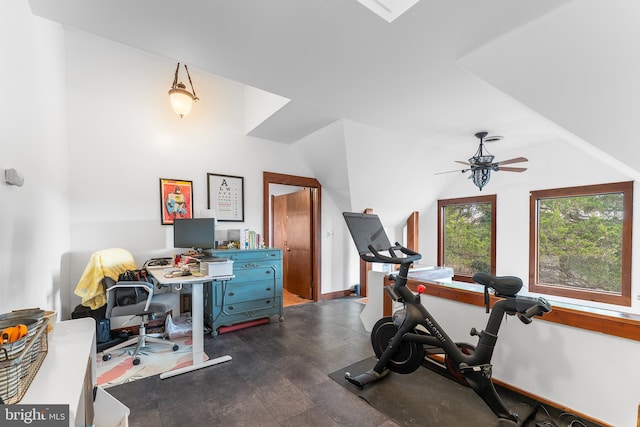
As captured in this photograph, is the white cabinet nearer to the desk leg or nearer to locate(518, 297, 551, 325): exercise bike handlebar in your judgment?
the desk leg

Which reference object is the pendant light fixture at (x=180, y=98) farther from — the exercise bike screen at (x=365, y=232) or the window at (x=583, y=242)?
the window at (x=583, y=242)

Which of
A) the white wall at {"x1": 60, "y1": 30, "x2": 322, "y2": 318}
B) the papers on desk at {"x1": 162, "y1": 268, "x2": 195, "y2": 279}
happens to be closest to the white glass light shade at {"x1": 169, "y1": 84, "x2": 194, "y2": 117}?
the white wall at {"x1": 60, "y1": 30, "x2": 322, "y2": 318}

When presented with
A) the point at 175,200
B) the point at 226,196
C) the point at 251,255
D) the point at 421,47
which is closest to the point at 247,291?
the point at 251,255

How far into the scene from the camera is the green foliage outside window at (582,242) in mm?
3789

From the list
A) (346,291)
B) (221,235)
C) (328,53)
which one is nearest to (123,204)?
(221,235)

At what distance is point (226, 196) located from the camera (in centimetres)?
390

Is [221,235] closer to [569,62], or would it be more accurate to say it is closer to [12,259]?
[12,259]

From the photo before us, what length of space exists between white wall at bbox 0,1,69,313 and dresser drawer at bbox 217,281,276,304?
1.57m

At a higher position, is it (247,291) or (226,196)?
(226,196)

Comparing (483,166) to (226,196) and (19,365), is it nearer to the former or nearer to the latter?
(226,196)

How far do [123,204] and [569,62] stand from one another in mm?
4441

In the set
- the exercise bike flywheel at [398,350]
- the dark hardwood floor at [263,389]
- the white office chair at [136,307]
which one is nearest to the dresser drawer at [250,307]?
the dark hardwood floor at [263,389]

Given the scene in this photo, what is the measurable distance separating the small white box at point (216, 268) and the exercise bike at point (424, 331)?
130 centimetres

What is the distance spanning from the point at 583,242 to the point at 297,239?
181 inches
